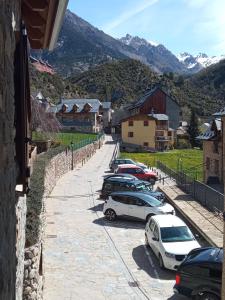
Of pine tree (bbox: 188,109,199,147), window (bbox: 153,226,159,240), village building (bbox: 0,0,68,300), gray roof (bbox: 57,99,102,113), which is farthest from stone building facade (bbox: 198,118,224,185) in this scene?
gray roof (bbox: 57,99,102,113)

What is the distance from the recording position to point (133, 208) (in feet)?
82.7

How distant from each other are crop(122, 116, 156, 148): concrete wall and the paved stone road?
52.1 meters

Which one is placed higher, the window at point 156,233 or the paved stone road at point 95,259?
the window at point 156,233

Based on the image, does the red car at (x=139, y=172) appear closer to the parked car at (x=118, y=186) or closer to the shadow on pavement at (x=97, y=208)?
the parked car at (x=118, y=186)

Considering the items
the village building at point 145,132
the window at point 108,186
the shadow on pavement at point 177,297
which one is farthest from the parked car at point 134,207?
the village building at point 145,132

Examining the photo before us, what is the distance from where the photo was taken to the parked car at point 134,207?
24.8 meters

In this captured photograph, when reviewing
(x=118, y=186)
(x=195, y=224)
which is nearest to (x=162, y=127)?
(x=118, y=186)

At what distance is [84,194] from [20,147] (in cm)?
2724

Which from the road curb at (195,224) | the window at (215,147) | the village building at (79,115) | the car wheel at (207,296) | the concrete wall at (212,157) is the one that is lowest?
the car wheel at (207,296)

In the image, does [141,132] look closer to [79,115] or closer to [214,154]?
[79,115]

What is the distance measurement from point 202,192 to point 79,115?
7415 centimetres

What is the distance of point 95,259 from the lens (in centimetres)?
1867

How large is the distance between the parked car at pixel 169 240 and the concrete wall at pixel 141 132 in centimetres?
→ 6163

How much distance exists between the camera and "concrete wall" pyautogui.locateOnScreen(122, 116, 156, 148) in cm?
8181
